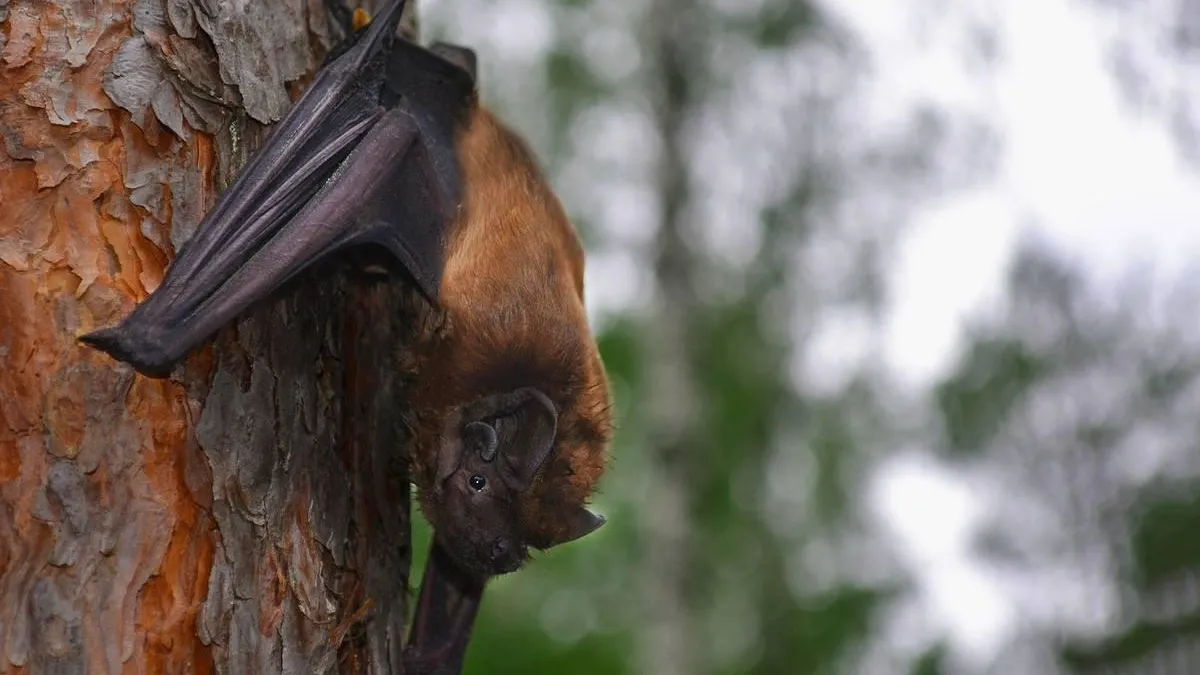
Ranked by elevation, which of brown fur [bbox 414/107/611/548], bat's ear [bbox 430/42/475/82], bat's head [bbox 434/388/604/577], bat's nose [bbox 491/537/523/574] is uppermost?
bat's ear [bbox 430/42/475/82]

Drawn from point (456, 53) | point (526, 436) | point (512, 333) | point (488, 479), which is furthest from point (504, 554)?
point (456, 53)

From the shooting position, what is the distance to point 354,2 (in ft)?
12.8

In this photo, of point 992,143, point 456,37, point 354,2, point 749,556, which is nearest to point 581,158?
point 456,37

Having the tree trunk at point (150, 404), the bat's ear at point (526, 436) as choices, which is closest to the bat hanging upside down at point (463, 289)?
the bat's ear at point (526, 436)

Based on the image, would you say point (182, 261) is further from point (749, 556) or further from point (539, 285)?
point (749, 556)

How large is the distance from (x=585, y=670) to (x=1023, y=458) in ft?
25.7

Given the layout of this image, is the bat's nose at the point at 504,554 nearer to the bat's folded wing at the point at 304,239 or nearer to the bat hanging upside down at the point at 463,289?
the bat hanging upside down at the point at 463,289

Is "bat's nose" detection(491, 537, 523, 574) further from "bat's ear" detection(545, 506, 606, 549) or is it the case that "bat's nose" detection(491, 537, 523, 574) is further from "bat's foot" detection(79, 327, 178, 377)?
"bat's foot" detection(79, 327, 178, 377)

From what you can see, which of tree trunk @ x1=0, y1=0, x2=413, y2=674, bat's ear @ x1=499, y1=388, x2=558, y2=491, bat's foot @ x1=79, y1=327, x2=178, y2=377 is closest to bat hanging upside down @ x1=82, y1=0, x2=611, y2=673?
bat's ear @ x1=499, y1=388, x2=558, y2=491

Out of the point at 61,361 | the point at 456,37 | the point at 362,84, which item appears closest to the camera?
the point at 61,361

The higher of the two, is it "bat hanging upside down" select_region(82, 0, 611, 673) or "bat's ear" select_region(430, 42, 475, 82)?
"bat's ear" select_region(430, 42, 475, 82)

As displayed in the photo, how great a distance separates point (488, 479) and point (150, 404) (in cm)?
125

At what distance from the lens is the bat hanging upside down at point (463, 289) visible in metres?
3.37

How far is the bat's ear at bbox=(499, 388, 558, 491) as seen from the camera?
373 centimetres
